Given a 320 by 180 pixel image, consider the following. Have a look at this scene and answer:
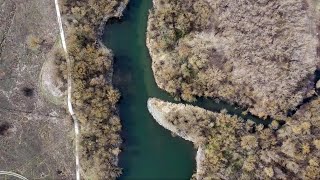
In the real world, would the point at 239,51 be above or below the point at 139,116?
above

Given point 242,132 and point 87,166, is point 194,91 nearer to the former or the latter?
point 242,132

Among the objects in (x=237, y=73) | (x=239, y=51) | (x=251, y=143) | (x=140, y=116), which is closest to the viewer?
(x=251, y=143)

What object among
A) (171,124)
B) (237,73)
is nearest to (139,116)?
(171,124)

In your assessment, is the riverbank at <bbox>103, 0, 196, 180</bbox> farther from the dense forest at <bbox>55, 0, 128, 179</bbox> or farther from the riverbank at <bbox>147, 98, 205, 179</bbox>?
the dense forest at <bbox>55, 0, 128, 179</bbox>

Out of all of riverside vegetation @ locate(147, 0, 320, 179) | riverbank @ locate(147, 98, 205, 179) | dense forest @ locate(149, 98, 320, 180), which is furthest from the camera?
riverbank @ locate(147, 98, 205, 179)

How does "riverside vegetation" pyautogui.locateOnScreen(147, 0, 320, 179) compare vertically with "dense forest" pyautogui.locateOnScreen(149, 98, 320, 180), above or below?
above

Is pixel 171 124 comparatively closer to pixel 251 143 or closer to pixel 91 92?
pixel 251 143

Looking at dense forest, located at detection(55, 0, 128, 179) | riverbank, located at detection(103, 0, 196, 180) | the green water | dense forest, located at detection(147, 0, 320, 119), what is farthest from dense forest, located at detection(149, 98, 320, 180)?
dense forest, located at detection(55, 0, 128, 179)
